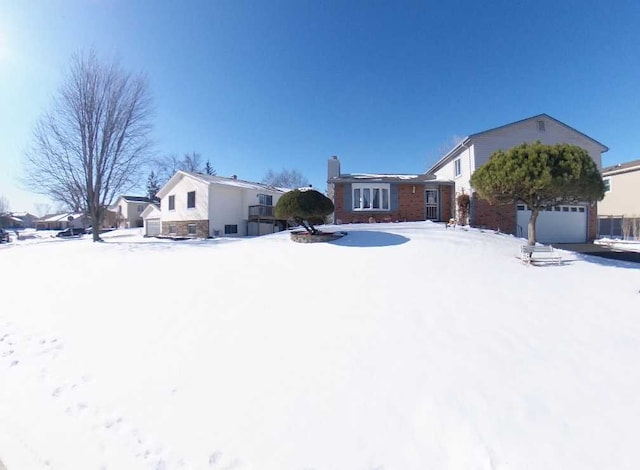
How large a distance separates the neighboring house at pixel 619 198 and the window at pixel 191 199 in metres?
35.2

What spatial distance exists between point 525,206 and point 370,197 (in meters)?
9.40

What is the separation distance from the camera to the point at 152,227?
31891 mm

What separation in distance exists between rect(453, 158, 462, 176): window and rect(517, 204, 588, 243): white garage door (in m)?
4.12

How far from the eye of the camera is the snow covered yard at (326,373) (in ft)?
9.07

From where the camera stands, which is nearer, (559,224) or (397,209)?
(559,224)

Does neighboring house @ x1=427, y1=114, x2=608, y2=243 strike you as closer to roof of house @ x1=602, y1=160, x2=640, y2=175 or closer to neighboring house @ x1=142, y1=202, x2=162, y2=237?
roof of house @ x1=602, y1=160, x2=640, y2=175

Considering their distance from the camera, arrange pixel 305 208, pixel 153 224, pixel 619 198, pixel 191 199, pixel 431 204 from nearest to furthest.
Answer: pixel 305 208
pixel 431 204
pixel 619 198
pixel 191 199
pixel 153 224

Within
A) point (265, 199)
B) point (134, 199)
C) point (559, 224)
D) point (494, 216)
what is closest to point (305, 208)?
point (494, 216)

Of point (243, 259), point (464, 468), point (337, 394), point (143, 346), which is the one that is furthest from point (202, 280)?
point (464, 468)

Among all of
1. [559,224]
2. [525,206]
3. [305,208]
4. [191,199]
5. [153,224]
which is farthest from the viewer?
[153,224]

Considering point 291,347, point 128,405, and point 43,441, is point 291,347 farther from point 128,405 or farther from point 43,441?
point 43,441

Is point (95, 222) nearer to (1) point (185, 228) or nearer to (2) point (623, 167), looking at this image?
(1) point (185, 228)

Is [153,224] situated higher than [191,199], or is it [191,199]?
[191,199]

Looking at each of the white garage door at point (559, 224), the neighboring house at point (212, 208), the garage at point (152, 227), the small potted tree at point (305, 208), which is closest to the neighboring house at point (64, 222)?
the garage at point (152, 227)
